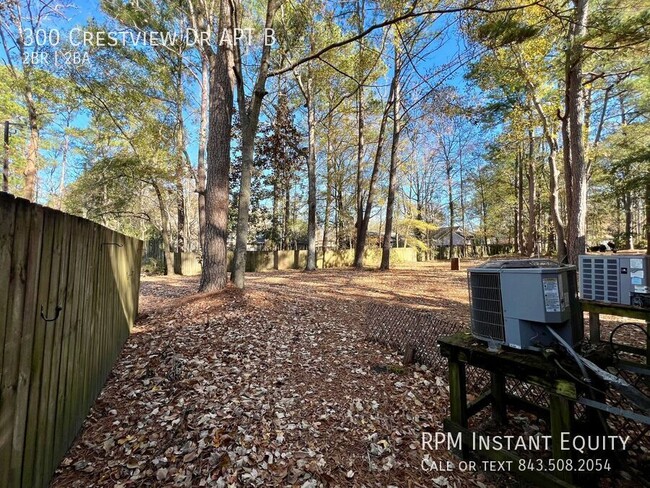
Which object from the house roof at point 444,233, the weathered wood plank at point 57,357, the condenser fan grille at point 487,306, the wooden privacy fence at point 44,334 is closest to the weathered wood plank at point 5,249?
the wooden privacy fence at point 44,334

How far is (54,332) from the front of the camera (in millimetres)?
1619

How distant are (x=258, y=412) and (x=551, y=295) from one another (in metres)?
2.23

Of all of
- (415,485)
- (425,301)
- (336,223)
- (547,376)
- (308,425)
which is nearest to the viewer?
(547,376)

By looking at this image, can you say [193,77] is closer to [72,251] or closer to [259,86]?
[259,86]

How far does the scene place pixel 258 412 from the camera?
2.40m

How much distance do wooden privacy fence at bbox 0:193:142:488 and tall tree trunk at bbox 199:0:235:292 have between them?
302cm

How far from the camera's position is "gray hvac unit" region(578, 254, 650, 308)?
2473mm

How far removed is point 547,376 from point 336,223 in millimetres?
22230

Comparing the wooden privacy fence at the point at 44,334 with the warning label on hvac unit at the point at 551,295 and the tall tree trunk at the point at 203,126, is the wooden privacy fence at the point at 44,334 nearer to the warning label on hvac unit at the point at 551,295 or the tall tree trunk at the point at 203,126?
the warning label on hvac unit at the point at 551,295

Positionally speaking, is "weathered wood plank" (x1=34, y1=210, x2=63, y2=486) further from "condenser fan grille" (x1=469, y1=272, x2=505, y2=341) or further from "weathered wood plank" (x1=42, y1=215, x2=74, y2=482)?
"condenser fan grille" (x1=469, y1=272, x2=505, y2=341)

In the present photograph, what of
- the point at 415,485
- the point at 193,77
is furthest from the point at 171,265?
the point at 415,485

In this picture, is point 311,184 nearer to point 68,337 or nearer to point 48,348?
point 68,337

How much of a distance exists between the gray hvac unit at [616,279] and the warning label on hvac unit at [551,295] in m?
1.58

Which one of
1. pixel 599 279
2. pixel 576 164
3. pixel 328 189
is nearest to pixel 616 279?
Answer: pixel 599 279
